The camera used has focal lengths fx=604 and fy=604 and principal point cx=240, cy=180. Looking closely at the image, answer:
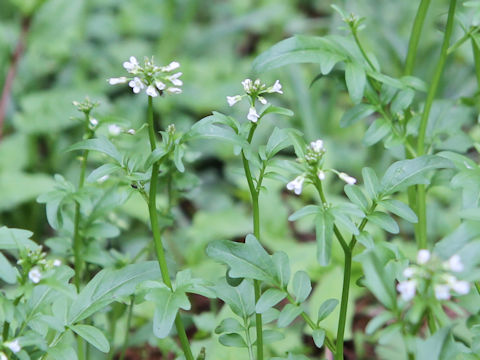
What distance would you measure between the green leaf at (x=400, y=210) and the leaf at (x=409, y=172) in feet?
0.12

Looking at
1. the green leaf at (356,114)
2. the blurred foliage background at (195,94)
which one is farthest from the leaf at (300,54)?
the blurred foliage background at (195,94)

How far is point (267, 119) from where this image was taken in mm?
3479

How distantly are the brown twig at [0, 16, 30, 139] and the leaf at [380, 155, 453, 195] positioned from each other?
7.84ft

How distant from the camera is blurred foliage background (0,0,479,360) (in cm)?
278

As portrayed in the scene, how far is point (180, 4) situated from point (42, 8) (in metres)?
0.93

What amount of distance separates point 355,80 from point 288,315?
2.06 ft

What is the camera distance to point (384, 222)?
4.28 ft

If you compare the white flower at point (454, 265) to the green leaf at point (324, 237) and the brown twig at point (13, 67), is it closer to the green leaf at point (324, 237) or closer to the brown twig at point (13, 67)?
the green leaf at point (324, 237)

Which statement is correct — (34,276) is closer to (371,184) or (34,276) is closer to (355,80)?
(371,184)

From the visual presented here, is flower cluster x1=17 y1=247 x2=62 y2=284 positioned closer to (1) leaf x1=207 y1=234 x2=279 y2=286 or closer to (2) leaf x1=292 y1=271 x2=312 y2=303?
(1) leaf x1=207 y1=234 x2=279 y2=286

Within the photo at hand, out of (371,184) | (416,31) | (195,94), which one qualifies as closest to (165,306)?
(371,184)

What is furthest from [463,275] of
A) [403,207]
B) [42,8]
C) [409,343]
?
[42,8]

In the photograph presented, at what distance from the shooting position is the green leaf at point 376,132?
161 centimetres

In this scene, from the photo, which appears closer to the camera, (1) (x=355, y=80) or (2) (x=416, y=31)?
(1) (x=355, y=80)
